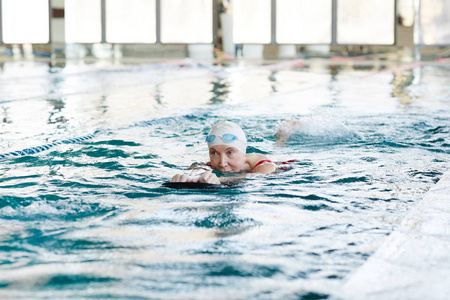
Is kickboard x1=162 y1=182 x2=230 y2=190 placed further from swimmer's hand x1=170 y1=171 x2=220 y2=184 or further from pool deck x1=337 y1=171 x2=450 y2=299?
pool deck x1=337 y1=171 x2=450 y2=299

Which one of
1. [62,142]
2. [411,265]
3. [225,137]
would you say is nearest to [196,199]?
[225,137]

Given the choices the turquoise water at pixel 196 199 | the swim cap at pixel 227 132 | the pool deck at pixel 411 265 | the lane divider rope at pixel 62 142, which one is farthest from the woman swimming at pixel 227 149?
the lane divider rope at pixel 62 142

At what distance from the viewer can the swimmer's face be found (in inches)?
167

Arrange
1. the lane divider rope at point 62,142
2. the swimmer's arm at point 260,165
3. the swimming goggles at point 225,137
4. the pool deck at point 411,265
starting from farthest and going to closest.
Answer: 1. the lane divider rope at point 62,142
2. the swimmer's arm at point 260,165
3. the swimming goggles at point 225,137
4. the pool deck at point 411,265

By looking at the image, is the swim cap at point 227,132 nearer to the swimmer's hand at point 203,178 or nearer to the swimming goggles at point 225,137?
the swimming goggles at point 225,137

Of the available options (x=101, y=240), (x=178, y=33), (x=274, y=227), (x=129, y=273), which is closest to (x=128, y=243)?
(x=101, y=240)

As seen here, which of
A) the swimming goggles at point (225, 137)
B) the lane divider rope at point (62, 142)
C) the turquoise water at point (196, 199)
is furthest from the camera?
the lane divider rope at point (62, 142)

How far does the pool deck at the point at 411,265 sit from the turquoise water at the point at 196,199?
75 millimetres

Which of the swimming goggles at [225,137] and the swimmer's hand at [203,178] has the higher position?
the swimming goggles at [225,137]

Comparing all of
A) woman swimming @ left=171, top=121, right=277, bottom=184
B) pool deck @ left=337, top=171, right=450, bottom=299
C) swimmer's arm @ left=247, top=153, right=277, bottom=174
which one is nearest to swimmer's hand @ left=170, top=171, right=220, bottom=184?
woman swimming @ left=171, top=121, right=277, bottom=184

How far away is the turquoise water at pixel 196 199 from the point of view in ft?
7.90

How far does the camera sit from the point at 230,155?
427 centimetres

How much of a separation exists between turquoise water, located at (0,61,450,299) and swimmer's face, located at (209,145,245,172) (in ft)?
0.72

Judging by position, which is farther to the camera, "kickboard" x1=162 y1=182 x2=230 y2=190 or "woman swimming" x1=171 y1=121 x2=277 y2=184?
"woman swimming" x1=171 y1=121 x2=277 y2=184
